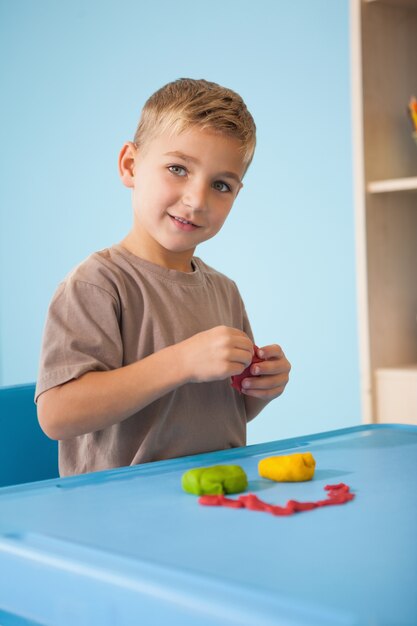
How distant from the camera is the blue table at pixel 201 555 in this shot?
0.49 metres

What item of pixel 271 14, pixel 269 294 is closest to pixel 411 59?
pixel 271 14

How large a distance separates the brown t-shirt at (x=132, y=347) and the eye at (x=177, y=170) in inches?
4.6

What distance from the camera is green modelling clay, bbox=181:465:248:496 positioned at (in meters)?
0.77

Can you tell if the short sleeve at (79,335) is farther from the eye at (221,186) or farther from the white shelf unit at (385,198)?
the white shelf unit at (385,198)

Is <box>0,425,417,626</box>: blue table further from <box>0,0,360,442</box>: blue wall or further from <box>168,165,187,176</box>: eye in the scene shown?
<box>0,0,360,442</box>: blue wall

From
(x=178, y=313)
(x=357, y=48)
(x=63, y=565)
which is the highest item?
(x=357, y=48)

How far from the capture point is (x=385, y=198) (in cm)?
198

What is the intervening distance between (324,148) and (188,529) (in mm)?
1815

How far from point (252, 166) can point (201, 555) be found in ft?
6.60

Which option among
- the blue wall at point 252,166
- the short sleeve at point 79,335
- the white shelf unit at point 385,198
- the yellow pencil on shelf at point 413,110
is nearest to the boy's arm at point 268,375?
the short sleeve at point 79,335

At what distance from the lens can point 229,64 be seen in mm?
2561

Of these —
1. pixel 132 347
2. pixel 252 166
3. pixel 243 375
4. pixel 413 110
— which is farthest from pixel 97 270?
pixel 252 166

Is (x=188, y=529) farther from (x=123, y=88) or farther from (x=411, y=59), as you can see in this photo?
(x=123, y=88)

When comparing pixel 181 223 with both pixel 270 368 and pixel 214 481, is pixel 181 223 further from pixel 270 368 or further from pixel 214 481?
pixel 214 481
